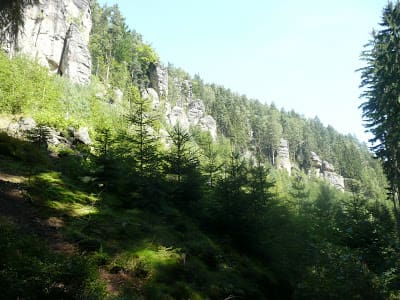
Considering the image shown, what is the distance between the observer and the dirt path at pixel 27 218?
392 inches

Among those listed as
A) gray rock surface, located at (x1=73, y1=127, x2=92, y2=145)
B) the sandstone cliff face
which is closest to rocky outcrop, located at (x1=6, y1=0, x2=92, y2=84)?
the sandstone cliff face

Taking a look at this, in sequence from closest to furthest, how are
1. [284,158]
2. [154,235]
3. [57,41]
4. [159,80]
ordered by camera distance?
1. [154,235]
2. [57,41]
3. [159,80]
4. [284,158]

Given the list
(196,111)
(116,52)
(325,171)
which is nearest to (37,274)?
(116,52)

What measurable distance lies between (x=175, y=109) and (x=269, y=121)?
3835cm

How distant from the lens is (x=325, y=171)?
119m

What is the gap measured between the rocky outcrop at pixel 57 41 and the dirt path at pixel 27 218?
48356 millimetres

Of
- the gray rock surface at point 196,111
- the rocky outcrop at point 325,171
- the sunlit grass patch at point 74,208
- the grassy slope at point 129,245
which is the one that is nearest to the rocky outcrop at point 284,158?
the rocky outcrop at point 325,171

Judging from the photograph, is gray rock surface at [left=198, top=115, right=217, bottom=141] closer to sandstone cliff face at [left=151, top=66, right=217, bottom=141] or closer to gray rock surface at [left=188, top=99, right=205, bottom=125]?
sandstone cliff face at [left=151, top=66, right=217, bottom=141]

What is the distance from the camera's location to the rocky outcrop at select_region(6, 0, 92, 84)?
2205 inches

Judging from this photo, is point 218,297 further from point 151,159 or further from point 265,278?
point 151,159

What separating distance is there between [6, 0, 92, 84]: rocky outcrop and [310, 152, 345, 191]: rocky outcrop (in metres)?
86.8

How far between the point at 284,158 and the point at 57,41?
8023 centimetres

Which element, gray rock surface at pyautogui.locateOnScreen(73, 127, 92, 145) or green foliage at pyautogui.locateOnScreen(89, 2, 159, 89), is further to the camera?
green foliage at pyautogui.locateOnScreen(89, 2, 159, 89)

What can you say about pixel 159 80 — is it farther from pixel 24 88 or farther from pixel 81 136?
pixel 81 136
